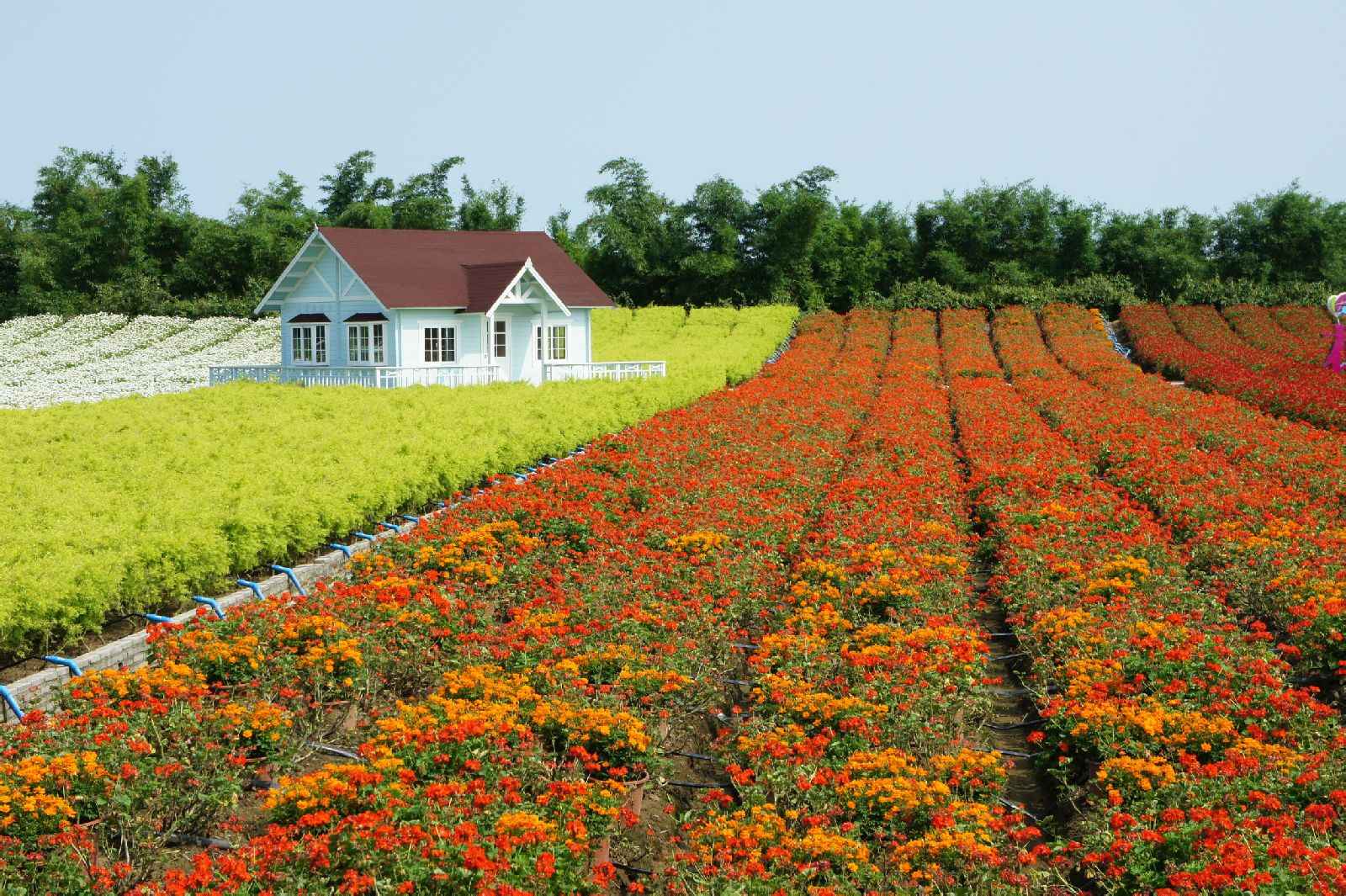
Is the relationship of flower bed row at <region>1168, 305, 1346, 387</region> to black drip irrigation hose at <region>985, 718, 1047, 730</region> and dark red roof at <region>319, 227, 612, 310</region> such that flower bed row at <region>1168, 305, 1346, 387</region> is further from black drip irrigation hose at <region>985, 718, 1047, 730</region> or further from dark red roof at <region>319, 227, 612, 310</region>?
dark red roof at <region>319, 227, 612, 310</region>

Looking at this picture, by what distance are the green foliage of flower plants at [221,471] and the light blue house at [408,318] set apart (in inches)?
291

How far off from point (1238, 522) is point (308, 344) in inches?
1159

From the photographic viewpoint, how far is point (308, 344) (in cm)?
3519

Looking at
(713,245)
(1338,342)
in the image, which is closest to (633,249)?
(713,245)

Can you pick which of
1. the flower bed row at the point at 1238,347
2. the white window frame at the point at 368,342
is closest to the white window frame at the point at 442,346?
the white window frame at the point at 368,342

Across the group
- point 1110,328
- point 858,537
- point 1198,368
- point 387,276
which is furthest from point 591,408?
point 1110,328

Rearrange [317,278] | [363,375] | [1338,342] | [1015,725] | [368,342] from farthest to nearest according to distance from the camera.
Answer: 1. [317,278]
2. [368,342]
3. [1338,342]
4. [363,375]
5. [1015,725]

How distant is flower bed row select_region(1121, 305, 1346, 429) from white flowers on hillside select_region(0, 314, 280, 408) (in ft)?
103

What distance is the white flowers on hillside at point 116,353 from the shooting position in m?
38.1

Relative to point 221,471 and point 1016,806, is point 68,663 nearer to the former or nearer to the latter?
point 221,471

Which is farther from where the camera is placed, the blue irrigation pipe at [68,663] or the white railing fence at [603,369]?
the white railing fence at [603,369]

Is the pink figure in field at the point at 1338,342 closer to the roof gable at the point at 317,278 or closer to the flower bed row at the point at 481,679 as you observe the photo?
the flower bed row at the point at 481,679

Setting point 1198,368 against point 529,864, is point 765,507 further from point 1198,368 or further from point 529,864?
point 1198,368

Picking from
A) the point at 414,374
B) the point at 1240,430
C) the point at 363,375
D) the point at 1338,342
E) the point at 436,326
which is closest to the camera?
the point at 1240,430
